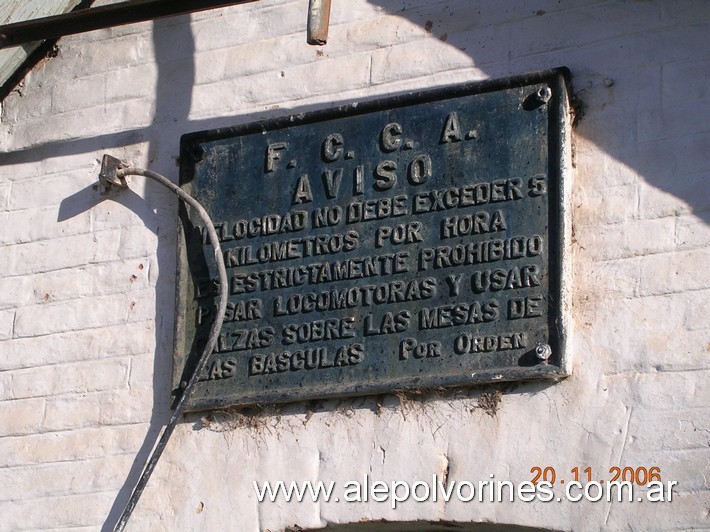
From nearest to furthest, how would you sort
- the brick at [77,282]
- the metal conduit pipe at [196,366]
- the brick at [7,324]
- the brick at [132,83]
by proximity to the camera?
the metal conduit pipe at [196,366] < the brick at [77,282] < the brick at [7,324] < the brick at [132,83]

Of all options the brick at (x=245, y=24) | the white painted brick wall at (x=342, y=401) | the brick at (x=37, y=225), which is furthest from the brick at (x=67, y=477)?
the brick at (x=245, y=24)

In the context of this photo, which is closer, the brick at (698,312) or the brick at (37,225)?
the brick at (698,312)

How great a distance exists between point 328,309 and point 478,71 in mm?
951

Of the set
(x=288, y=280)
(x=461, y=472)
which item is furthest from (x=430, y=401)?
(x=288, y=280)

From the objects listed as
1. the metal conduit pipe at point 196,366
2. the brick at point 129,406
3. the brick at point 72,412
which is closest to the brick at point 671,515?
the metal conduit pipe at point 196,366

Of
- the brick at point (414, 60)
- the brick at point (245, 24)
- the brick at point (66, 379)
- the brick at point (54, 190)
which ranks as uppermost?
the brick at point (245, 24)

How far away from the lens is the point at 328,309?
4.19 metres

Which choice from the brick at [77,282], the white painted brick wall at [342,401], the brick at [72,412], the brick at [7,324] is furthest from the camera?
the brick at [7,324]

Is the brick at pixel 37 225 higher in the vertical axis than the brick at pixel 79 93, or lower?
lower

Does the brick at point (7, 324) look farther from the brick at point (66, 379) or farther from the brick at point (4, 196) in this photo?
the brick at point (4, 196)

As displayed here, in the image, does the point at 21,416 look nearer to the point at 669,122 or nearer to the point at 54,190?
the point at 54,190

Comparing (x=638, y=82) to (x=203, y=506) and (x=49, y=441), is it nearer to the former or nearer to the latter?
(x=203, y=506)

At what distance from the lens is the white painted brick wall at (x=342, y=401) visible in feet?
12.4

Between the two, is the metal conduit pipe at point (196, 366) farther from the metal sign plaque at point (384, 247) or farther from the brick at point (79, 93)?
the brick at point (79, 93)
